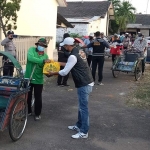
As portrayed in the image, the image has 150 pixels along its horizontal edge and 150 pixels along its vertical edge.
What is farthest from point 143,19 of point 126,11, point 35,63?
point 35,63

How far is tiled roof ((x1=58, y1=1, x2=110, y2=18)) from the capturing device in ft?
101

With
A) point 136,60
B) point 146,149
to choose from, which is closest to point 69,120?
point 146,149

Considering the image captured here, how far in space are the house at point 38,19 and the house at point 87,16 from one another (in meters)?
8.77

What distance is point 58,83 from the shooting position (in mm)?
8977

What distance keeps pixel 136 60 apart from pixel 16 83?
6266mm

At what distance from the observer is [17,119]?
14.5 ft

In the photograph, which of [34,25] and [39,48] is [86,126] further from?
[34,25]

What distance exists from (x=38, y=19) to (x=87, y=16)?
15893 mm

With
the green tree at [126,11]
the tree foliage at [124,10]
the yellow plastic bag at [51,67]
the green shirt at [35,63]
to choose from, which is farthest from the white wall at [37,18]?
the green tree at [126,11]

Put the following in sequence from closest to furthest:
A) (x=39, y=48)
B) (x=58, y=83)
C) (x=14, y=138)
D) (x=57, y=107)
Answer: (x=14, y=138), (x=39, y=48), (x=57, y=107), (x=58, y=83)

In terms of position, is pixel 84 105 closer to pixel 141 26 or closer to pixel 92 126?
pixel 92 126

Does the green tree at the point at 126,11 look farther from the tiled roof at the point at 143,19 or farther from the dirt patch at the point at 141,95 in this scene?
the dirt patch at the point at 141,95

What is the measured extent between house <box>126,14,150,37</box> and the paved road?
38.9m

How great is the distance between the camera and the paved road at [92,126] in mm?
4434
